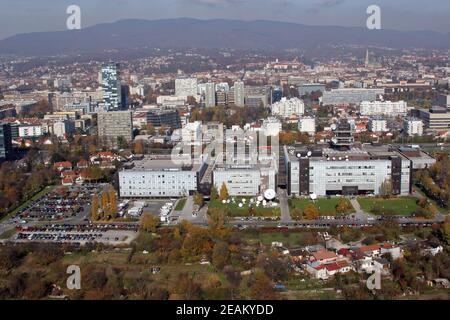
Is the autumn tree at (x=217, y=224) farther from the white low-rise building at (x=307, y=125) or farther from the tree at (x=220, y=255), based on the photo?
the white low-rise building at (x=307, y=125)

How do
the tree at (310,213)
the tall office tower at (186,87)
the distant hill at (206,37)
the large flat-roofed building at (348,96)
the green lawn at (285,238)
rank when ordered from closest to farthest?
the green lawn at (285,238)
the tree at (310,213)
the large flat-roofed building at (348,96)
the tall office tower at (186,87)
the distant hill at (206,37)

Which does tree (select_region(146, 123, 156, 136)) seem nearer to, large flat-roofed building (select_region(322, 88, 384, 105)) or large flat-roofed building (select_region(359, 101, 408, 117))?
large flat-roofed building (select_region(359, 101, 408, 117))

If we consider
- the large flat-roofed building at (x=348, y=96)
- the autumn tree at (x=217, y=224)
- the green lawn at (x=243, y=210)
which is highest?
the large flat-roofed building at (x=348, y=96)

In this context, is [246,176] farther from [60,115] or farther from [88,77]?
[88,77]

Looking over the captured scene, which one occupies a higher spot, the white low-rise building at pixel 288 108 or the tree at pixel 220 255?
the white low-rise building at pixel 288 108

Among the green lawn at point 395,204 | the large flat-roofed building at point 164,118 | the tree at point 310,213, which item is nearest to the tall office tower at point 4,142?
the large flat-roofed building at point 164,118

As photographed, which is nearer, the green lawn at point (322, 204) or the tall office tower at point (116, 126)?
the green lawn at point (322, 204)

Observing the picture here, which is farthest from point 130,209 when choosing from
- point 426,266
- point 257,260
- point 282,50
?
point 282,50

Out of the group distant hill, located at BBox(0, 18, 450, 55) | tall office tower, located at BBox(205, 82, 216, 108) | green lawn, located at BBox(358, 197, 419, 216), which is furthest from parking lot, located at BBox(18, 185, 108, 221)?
distant hill, located at BBox(0, 18, 450, 55)
